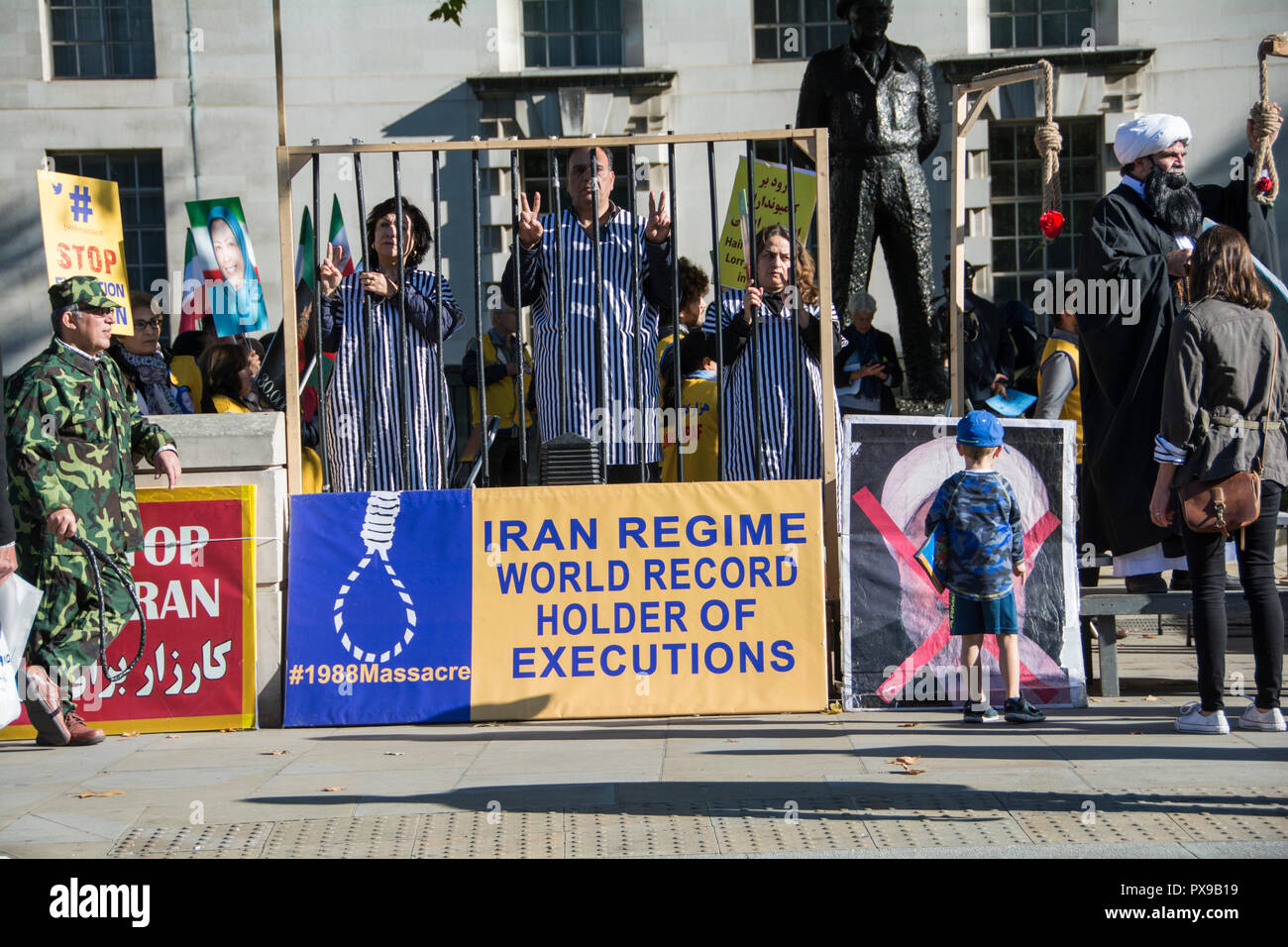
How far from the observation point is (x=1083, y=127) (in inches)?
671

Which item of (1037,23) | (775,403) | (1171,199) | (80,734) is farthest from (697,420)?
(1037,23)

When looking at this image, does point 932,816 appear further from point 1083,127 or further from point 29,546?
point 1083,127

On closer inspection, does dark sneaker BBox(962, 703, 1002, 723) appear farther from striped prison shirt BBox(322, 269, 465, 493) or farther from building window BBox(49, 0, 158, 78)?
building window BBox(49, 0, 158, 78)

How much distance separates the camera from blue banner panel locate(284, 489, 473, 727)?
666 cm

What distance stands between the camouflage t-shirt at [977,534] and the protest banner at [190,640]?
10.4ft

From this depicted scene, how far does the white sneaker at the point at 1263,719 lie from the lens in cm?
591

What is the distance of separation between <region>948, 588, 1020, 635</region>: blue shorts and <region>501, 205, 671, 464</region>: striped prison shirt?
5.53ft

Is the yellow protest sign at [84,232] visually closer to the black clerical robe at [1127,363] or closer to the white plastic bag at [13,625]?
the white plastic bag at [13,625]

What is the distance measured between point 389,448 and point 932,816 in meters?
3.40

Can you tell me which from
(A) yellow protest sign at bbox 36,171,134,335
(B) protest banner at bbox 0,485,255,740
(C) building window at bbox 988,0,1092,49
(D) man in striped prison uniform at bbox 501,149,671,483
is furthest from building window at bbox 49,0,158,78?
(B) protest banner at bbox 0,485,255,740

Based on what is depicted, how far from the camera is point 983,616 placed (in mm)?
6320

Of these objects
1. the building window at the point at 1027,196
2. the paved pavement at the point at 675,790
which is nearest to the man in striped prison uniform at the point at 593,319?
the paved pavement at the point at 675,790

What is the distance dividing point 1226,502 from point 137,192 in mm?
14361
